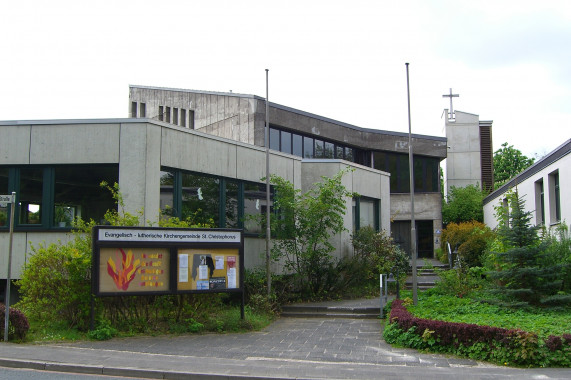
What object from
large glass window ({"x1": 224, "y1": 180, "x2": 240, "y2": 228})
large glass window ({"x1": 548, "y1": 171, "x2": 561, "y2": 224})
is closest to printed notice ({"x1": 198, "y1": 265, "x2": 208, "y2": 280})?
large glass window ({"x1": 224, "y1": 180, "x2": 240, "y2": 228})

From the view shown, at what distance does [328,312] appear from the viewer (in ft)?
55.3

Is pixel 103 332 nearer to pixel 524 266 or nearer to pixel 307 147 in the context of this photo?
pixel 524 266

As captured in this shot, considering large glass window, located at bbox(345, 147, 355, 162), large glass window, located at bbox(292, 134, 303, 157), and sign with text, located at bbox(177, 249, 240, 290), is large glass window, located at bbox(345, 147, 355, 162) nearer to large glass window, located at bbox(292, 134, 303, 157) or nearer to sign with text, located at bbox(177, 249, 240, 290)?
large glass window, located at bbox(292, 134, 303, 157)

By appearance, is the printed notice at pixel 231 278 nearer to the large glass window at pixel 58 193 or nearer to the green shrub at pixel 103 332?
the green shrub at pixel 103 332

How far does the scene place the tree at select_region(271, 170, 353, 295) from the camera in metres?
18.2

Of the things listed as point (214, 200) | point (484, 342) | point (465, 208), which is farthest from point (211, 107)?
point (484, 342)

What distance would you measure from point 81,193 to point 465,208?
25.9 meters

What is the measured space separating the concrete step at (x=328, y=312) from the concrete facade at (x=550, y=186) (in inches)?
208

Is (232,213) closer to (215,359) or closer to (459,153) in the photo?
(215,359)

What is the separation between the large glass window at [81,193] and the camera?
608 inches

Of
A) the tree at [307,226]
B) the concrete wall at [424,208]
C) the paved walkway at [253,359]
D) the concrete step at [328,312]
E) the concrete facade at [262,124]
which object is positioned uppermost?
the concrete facade at [262,124]

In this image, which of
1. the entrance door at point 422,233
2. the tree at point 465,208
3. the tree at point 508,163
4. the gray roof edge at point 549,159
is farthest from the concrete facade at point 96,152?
the tree at point 508,163

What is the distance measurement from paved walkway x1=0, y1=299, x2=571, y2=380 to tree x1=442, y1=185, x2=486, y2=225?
78.3ft

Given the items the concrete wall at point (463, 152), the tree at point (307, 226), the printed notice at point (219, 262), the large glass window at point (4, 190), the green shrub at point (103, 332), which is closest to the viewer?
the green shrub at point (103, 332)
